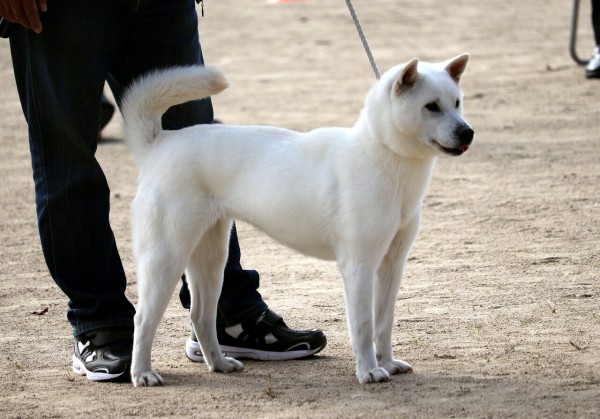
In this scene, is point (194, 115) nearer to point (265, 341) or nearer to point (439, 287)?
point (265, 341)

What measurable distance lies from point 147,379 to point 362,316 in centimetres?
85

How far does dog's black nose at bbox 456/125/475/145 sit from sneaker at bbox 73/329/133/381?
154 cm

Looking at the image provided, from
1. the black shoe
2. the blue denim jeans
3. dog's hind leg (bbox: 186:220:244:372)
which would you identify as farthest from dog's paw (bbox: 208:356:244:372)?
the black shoe

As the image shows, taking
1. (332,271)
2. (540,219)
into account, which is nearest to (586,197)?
(540,219)

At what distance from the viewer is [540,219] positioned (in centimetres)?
674

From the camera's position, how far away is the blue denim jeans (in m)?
4.39

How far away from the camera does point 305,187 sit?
425 cm

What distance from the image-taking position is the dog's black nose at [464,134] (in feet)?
13.2

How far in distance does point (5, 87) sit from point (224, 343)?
874 centimetres

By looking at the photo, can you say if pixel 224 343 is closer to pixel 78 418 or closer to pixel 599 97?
pixel 78 418

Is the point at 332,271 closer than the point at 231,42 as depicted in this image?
Yes

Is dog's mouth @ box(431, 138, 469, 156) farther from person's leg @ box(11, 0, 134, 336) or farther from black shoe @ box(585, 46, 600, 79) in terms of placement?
black shoe @ box(585, 46, 600, 79)

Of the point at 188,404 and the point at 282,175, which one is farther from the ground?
the point at 282,175

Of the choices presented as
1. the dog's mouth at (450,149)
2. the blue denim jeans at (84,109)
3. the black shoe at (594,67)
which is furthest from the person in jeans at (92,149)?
the black shoe at (594,67)
